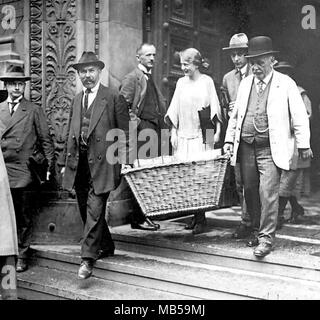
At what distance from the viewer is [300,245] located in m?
5.35

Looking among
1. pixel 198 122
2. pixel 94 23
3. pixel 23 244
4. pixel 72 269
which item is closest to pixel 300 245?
pixel 198 122

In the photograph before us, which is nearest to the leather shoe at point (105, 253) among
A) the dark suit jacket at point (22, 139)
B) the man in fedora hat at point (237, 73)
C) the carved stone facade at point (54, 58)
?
the dark suit jacket at point (22, 139)

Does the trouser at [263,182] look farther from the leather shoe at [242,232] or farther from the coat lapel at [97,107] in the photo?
the coat lapel at [97,107]

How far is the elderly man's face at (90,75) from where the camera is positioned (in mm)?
5531

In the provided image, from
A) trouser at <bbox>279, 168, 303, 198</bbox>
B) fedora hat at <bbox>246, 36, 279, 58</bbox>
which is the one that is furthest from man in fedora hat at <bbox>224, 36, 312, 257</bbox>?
trouser at <bbox>279, 168, 303, 198</bbox>

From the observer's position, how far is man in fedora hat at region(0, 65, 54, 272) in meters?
6.02

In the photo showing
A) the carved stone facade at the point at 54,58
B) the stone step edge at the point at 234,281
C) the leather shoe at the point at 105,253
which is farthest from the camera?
the carved stone facade at the point at 54,58

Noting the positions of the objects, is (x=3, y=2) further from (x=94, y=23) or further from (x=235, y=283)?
(x=235, y=283)

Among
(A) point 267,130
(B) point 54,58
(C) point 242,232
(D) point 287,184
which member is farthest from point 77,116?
(D) point 287,184

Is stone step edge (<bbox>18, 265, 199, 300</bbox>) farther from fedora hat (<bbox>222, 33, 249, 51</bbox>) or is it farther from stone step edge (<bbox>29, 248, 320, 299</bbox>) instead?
fedora hat (<bbox>222, 33, 249, 51</bbox>)

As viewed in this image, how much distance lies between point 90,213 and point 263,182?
1722 millimetres

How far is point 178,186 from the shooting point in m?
5.29

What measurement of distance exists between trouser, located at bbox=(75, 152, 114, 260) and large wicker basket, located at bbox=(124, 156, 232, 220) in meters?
0.42

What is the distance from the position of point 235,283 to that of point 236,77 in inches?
103
